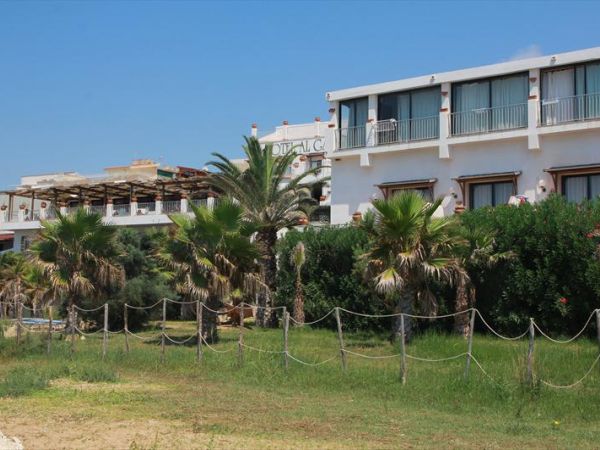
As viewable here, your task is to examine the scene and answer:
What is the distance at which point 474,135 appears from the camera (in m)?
→ 31.8

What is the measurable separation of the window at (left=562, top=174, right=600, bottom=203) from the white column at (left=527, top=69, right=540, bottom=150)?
1.74 metres

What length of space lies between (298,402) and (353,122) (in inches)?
915

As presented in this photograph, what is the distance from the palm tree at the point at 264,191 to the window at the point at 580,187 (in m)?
9.92

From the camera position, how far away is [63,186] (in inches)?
2099

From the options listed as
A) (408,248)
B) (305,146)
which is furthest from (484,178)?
(305,146)

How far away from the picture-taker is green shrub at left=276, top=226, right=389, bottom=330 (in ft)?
96.3

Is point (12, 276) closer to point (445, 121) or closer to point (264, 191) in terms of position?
point (264, 191)

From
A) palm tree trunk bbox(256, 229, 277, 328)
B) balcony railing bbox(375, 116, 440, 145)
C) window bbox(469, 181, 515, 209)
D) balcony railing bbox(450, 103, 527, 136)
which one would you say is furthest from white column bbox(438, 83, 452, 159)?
A: palm tree trunk bbox(256, 229, 277, 328)

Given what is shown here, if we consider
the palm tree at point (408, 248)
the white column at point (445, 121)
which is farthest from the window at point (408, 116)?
the palm tree at point (408, 248)

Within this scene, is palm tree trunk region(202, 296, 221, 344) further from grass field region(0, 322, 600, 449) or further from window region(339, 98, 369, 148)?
window region(339, 98, 369, 148)

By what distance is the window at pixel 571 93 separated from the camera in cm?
2958

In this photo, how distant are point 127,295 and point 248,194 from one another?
21.9 ft

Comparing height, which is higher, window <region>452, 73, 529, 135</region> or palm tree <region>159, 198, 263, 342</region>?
window <region>452, 73, 529, 135</region>

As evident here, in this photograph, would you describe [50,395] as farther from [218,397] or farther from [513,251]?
[513,251]
